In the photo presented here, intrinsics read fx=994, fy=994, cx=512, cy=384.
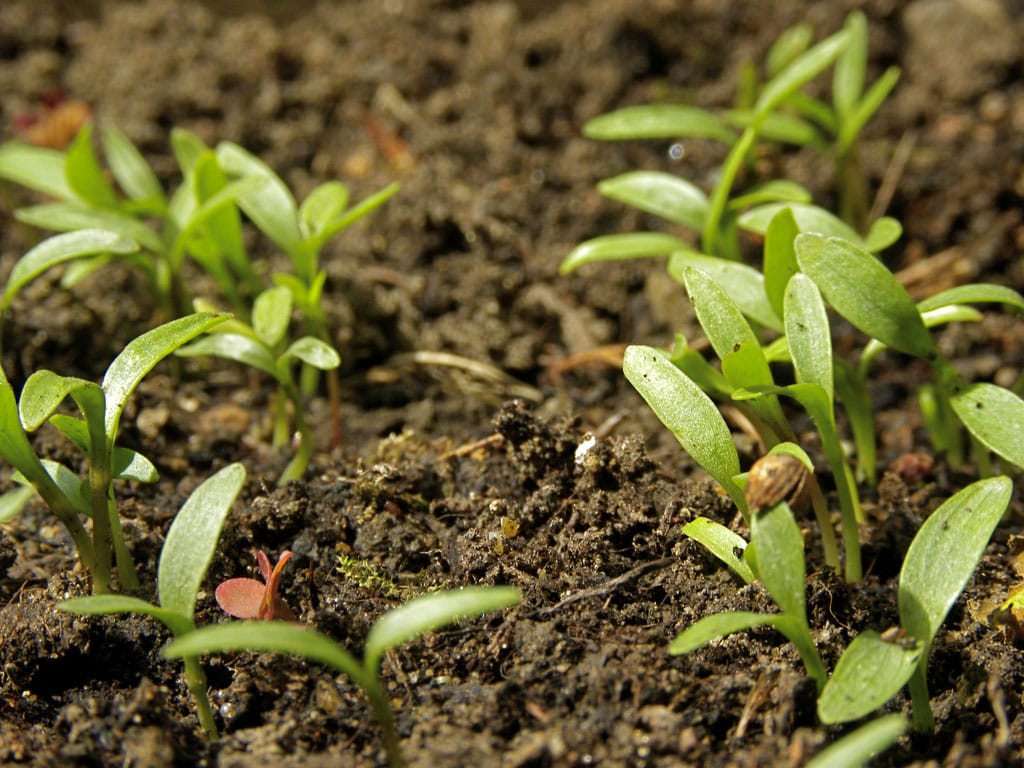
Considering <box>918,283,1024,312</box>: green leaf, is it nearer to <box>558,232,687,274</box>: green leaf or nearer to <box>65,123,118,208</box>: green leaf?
<box>558,232,687,274</box>: green leaf

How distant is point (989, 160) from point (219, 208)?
1.75 metres

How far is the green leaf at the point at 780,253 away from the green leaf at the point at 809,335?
155 mm

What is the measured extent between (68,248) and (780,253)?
114 cm

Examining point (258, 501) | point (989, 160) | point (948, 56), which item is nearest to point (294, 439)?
point (258, 501)

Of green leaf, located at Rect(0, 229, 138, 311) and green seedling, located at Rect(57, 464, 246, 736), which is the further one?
green leaf, located at Rect(0, 229, 138, 311)

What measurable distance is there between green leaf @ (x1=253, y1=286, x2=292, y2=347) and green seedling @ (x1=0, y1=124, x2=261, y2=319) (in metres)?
0.18

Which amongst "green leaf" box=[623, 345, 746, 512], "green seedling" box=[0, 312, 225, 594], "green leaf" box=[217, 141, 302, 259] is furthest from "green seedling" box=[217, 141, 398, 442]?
"green leaf" box=[623, 345, 746, 512]

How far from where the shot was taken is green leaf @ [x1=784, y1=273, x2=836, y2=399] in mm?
1346

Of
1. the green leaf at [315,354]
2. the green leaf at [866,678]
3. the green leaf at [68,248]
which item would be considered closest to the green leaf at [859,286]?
the green leaf at [866,678]

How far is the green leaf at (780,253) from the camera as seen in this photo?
4.98 ft

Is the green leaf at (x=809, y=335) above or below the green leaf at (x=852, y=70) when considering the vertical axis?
below

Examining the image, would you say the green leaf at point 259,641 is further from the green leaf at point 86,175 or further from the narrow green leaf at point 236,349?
the green leaf at point 86,175

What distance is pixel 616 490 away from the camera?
1.54m

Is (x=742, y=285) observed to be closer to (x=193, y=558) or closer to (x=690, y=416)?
(x=690, y=416)
